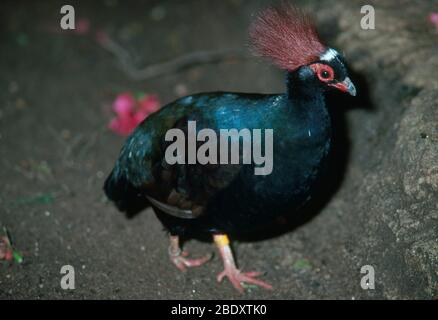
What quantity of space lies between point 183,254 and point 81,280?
84cm

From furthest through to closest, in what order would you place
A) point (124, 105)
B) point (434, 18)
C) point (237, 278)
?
point (124, 105) < point (434, 18) < point (237, 278)

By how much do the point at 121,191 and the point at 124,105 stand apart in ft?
5.27

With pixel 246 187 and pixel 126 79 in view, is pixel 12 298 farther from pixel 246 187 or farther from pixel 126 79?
pixel 126 79

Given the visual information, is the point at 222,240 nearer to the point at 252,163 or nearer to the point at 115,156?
the point at 252,163

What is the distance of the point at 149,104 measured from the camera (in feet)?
17.6

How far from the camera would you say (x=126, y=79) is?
19.6 ft

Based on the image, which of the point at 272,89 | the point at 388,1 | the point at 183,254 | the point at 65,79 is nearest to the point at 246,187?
the point at 183,254

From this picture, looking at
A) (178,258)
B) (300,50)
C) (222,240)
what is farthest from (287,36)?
(178,258)

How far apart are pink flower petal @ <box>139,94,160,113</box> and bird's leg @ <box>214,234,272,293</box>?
2019mm

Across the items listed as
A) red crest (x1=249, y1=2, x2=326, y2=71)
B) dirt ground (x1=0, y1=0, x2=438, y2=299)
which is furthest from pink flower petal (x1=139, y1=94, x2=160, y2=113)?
red crest (x1=249, y1=2, x2=326, y2=71)

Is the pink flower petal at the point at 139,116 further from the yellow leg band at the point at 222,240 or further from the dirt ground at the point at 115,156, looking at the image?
the yellow leg band at the point at 222,240

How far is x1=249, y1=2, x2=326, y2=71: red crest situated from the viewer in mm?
3086

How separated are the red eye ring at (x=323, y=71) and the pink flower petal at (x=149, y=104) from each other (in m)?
2.62

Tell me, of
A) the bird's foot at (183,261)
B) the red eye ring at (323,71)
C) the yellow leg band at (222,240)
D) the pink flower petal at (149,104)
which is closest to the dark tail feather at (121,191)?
the bird's foot at (183,261)
